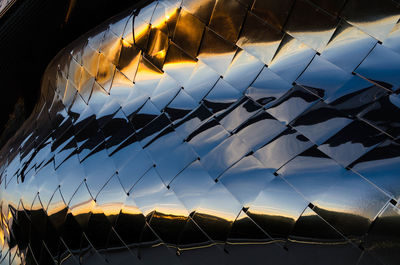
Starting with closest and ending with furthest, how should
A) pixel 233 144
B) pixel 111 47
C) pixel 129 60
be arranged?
pixel 233 144 < pixel 129 60 < pixel 111 47

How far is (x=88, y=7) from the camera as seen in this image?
3.38m

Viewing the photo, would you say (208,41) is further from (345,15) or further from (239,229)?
(239,229)

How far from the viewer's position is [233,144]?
146 centimetres

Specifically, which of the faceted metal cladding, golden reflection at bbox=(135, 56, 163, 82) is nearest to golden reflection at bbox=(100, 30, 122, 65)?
the faceted metal cladding

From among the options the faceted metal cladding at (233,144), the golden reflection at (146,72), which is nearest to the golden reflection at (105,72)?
the faceted metal cladding at (233,144)

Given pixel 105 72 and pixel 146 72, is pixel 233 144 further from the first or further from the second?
pixel 105 72

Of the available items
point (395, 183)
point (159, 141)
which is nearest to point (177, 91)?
point (159, 141)

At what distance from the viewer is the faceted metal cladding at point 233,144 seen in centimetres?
113

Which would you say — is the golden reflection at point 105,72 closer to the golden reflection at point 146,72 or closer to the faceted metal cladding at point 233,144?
the faceted metal cladding at point 233,144

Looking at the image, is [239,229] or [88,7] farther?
[88,7]

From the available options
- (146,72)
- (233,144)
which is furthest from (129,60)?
(233,144)

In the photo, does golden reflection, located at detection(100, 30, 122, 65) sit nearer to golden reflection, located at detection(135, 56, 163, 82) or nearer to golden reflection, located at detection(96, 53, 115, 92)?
golden reflection, located at detection(96, 53, 115, 92)

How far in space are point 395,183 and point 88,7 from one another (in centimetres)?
300

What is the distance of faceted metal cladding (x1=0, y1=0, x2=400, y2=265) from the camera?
3.70ft
